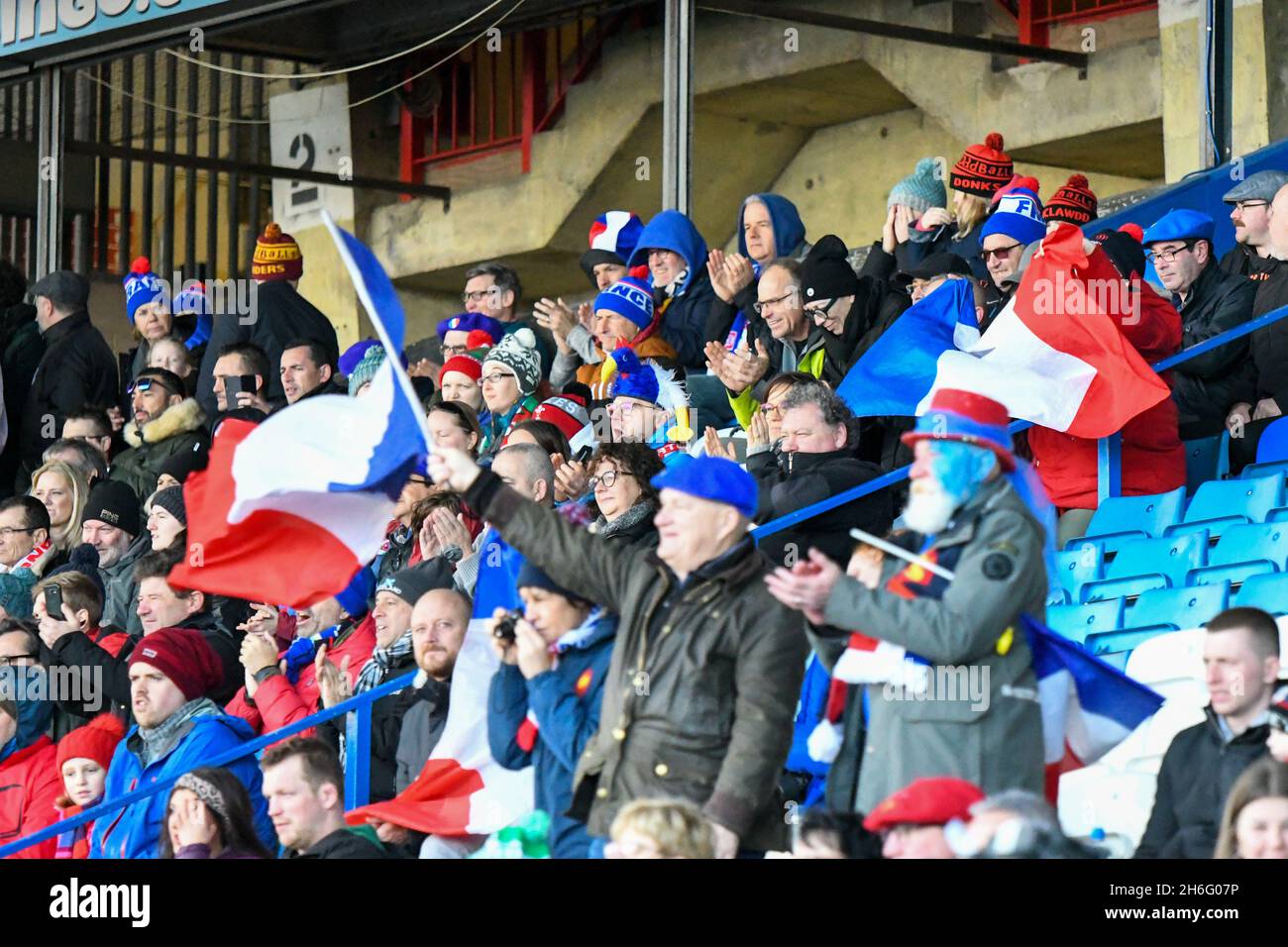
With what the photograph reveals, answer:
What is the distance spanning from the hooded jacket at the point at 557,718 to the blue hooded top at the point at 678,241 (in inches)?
175

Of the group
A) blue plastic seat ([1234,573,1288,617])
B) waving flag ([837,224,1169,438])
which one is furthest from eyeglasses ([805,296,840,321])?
blue plastic seat ([1234,573,1288,617])

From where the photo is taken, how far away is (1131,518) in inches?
338

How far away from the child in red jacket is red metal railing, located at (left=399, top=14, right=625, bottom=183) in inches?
388

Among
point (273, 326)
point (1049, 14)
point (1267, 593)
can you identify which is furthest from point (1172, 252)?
point (1049, 14)

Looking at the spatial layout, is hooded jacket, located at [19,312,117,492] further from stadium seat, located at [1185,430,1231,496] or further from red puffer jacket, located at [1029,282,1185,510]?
stadium seat, located at [1185,430,1231,496]

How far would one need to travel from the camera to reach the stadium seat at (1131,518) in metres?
8.55

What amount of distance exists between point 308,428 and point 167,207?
12.1 meters

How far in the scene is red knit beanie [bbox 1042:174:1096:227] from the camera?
10523 millimetres

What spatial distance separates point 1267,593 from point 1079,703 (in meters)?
2.05

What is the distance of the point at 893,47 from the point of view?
16234 millimetres

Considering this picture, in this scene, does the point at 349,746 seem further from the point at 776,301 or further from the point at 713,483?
the point at 776,301

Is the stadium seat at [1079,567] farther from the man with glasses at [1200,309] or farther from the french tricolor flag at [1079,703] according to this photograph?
the french tricolor flag at [1079,703]
